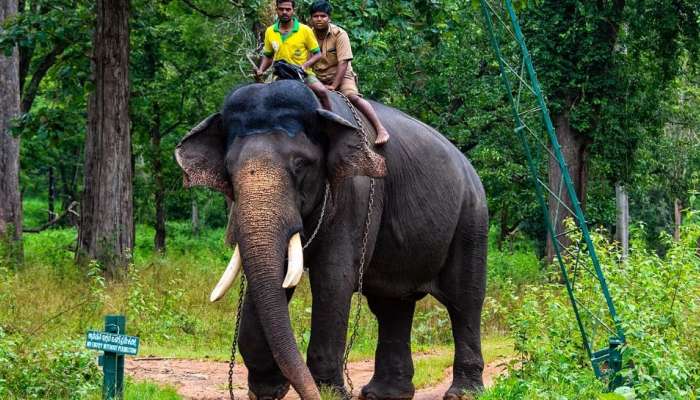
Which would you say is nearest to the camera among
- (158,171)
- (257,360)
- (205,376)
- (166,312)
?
(257,360)

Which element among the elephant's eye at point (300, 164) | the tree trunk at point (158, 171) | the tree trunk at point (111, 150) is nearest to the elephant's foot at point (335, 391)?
the elephant's eye at point (300, 164)

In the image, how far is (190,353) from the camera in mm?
12578

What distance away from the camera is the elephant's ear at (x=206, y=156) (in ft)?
27.9

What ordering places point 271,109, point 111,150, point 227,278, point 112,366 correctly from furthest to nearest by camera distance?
1. point 111,150
2. point 112,366
3. point 271,109
4. point 227,278

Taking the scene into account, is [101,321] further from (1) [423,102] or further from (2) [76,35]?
(1) [423,102]

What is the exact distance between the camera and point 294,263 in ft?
25.5

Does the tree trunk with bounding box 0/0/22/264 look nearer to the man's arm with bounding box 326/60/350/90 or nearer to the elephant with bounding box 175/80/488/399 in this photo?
the elephant with bounding box 175/80/488/399

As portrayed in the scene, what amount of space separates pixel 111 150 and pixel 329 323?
8346 millimetres

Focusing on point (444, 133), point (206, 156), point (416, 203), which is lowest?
point (416, 203)

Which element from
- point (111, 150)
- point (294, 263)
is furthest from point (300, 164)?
point (111, 150)

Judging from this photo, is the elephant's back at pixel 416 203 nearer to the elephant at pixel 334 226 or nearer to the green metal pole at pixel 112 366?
the elephant at pixel 334 226

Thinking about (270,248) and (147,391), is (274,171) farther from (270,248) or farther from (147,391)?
(147,391)

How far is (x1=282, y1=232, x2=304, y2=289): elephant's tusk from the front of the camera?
25.0 feet

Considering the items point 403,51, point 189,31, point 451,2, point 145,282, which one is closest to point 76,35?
point 145,282
